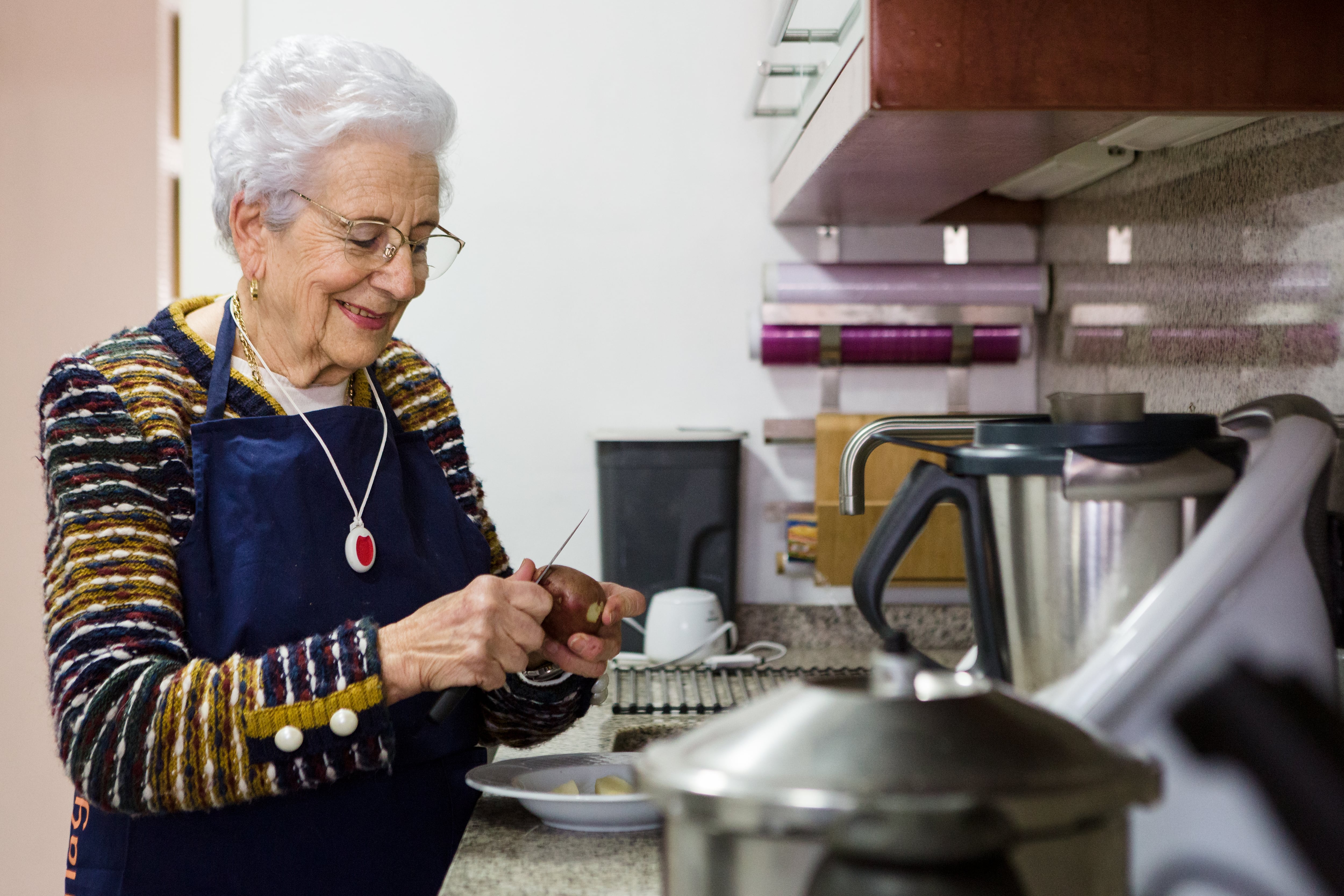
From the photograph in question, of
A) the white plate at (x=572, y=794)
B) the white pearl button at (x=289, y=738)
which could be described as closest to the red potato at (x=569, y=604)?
the white plate at (x=572, y=794)

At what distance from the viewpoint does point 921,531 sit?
0.79 m

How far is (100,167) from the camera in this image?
217 centimetres

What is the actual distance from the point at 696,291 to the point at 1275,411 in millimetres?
1221

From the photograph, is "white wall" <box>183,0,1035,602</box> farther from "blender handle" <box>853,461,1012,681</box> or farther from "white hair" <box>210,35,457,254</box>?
"blender handle" <box>853,461,1012,681</box>

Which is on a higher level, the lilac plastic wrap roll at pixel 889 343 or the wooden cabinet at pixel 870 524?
the lilac plastic wrap roll at pixel 889 343

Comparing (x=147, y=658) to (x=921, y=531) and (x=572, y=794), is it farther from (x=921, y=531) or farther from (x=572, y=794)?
(x=921, y=531)

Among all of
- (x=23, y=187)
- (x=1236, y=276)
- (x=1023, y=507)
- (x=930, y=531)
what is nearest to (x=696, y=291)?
(x=930, y=531)

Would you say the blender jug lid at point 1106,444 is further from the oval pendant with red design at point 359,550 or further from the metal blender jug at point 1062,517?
the oval pendant with red design at point 359,550

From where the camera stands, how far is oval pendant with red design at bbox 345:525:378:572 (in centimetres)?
111

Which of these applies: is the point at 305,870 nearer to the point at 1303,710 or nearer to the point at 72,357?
the point at 72,357

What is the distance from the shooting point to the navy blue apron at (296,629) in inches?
39.4

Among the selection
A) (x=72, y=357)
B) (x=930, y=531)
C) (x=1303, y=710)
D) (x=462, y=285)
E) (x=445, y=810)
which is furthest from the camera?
(x=462, y=285)

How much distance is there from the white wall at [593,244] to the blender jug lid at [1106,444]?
44.5 inches

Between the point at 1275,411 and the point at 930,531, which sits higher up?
the point at 1275,411
